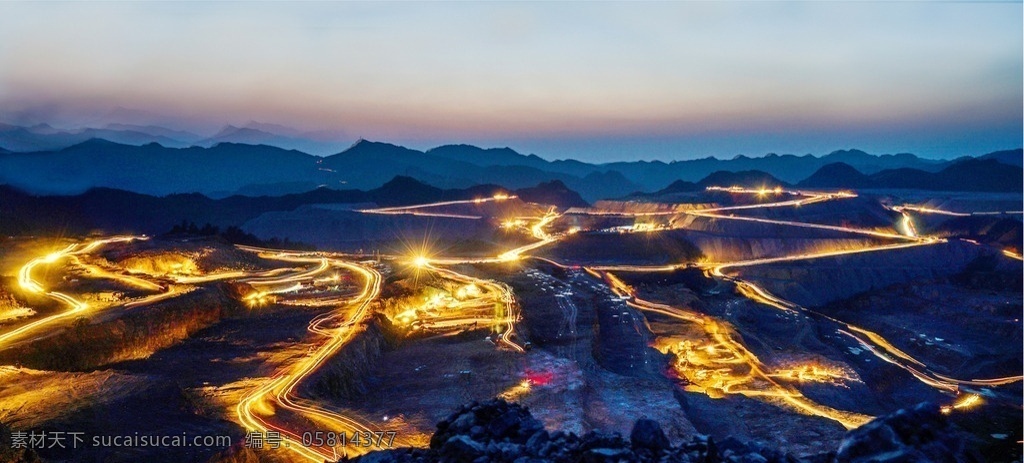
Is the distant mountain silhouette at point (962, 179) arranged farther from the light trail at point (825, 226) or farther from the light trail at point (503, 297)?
the light trail at point (503, 297)

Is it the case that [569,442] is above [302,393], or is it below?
above

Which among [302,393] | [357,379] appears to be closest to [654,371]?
[357,379]

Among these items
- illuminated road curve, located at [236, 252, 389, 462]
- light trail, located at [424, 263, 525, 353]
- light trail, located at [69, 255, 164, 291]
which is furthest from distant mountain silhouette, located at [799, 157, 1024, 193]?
light trail, located at [69, 255, 164, 291]

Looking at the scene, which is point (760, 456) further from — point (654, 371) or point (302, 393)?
point (654, 371)

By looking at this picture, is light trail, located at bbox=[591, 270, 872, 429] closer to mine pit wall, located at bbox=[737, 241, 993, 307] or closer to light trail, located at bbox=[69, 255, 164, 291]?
mine pit wall, located at bbox=[737, 241, 993, 307]

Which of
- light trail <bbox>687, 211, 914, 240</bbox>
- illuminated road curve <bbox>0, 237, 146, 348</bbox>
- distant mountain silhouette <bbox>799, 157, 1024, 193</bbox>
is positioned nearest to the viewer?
illuminated road curve <bbox>0, 237, 146, 348</bbox>

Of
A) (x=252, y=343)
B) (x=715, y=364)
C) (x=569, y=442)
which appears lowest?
(x=715, y=364)

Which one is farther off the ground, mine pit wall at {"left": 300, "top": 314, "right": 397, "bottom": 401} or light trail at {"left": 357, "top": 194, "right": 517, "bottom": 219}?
light trail at {"left": 357, "top": 194, "right": 517, "bottom": 219}

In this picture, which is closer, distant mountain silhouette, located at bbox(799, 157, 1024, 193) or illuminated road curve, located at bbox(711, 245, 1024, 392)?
illuminated road curve, located at bbox(711, 245, 1024, 392)
